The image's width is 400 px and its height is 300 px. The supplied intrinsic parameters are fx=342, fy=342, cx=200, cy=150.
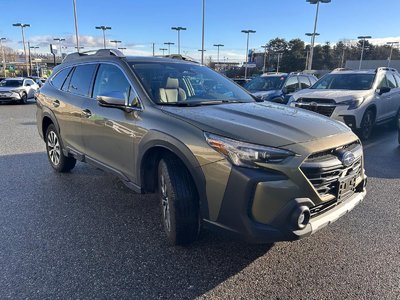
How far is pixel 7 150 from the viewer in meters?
7.29

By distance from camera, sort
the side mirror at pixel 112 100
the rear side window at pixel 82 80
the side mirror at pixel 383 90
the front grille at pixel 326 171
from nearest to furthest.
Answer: the front grille at pixel 326 171
the side mirror at pixel 112 100
the rear side window at pixel 82 80
the side mirror at pixel 383 90

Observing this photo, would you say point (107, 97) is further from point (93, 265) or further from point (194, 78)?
point (93, 265)

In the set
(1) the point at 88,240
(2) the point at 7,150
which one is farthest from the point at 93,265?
(2) the point at 7,150

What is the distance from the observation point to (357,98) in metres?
7.88

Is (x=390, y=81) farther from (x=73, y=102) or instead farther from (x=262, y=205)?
(x=262, y=205)

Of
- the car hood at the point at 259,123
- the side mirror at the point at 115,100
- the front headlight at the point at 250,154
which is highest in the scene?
the side mirror at the point at 115,100

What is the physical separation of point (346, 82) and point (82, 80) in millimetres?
7160

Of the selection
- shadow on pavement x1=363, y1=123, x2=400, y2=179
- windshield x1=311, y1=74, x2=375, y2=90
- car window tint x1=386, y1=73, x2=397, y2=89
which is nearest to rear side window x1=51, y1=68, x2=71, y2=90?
shadow on pavement x1=363, y1=123, x2=400, y2=179

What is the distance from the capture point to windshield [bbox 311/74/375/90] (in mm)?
8781

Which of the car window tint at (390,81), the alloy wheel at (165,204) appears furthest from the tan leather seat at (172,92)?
the car window tint at (390,81)

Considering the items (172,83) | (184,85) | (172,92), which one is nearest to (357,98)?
(184,85)

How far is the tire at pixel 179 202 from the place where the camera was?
2914 millimetres

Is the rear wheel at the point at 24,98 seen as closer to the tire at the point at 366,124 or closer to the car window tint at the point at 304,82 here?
the car window tint at the point at 304,82

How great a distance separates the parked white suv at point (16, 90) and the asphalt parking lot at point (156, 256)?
55.6 feet
